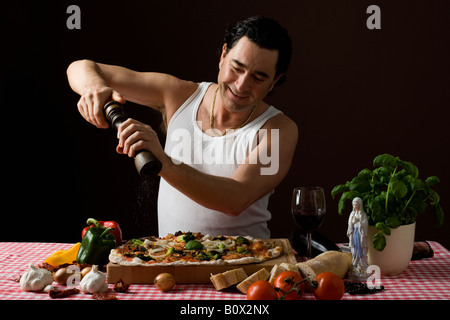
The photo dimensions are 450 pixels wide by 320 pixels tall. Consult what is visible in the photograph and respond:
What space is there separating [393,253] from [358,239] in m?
0.12

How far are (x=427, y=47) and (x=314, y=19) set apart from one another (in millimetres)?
739

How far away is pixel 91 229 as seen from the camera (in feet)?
6.32

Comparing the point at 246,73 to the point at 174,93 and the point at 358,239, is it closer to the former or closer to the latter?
the point at 174,93

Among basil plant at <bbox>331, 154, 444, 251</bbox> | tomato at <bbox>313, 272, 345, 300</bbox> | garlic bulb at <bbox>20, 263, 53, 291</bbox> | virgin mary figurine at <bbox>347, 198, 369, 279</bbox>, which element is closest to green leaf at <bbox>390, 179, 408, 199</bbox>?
basil plant at <bbox>331, 154, 444, 251</bbox>


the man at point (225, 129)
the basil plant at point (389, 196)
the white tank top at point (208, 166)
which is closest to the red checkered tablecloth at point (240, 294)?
the basil plant at point (389, 196)

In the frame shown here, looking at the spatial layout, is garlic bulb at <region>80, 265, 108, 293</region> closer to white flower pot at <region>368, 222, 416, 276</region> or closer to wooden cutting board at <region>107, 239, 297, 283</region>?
wooden cutting board at <region>107, 239, 297, 283</region>

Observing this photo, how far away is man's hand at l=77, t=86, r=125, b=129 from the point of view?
6.04ft

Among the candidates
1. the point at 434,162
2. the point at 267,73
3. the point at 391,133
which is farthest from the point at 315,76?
the point at 267,73

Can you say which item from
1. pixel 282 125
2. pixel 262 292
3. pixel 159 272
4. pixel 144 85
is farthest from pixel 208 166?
pixel 262 292

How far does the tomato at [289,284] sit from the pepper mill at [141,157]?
1.43 ft

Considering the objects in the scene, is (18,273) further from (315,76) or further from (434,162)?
(434,162)

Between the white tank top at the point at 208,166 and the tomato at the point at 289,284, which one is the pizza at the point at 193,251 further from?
the white tank top at the point at 208,166

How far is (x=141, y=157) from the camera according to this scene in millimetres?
1588
